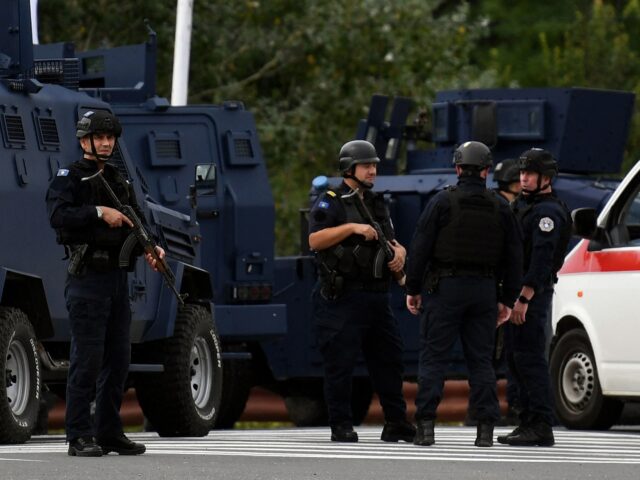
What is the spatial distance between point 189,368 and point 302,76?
14385mm

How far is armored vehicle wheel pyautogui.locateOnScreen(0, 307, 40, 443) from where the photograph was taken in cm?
1530

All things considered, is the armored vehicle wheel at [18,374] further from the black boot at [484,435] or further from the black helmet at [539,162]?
the black helmet at [539,162]

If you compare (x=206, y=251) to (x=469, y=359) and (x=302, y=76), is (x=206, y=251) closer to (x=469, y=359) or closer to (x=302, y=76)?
(x=469, y=359)

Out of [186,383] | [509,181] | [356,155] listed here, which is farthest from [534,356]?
[509,181]

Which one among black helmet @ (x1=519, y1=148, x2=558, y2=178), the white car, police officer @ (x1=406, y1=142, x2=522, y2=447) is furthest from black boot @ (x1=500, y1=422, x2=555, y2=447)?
the white car

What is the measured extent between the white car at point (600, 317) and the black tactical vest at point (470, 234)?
7.38 ft

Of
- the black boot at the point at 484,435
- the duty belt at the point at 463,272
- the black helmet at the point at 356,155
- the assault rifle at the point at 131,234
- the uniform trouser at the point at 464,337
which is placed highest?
the black helmet at the point at 356,155

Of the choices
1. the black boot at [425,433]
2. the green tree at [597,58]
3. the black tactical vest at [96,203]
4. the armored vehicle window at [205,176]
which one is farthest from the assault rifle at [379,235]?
the green tree at [597,58]

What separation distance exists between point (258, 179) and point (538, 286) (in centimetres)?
662

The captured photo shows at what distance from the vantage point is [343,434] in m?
15.6

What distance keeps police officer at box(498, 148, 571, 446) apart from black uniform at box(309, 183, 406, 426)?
0.79 metres

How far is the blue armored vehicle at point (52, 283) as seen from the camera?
1570 centimetres

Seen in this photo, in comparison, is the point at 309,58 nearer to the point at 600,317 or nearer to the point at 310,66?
the point at 310,66

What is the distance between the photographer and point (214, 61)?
1193 inches
